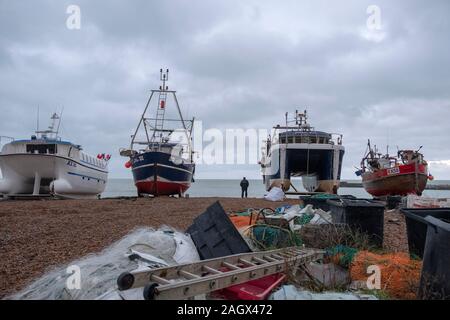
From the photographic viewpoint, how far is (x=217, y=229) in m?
4.57

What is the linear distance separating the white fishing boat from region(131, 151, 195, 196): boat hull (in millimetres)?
3741

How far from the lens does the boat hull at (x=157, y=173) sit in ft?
74.6

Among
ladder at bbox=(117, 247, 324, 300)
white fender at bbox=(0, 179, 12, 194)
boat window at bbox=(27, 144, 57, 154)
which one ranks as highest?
boat window at bbox=(27, 144, 57, 154)

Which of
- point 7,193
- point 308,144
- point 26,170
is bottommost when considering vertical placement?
point 7,193

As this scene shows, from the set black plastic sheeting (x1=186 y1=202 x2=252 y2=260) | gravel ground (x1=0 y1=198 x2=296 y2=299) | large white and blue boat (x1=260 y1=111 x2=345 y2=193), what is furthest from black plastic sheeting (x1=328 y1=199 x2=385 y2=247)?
large white and blue boat (x1=260 y1=111 x2=345 y2=193)

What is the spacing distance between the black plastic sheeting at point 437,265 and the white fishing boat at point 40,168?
1965 centimetres

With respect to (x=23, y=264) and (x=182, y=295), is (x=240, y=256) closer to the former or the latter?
(x=182, y=295)

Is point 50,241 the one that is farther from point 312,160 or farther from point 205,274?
point 312,160

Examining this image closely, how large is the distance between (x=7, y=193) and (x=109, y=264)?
65.2 feet

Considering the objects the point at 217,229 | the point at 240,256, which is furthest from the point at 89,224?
the point at 240,256

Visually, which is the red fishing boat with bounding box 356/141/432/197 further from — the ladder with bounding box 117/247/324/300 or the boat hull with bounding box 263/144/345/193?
the ladder with bounding box 117/247/324/300

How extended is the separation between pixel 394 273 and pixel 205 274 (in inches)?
79.2

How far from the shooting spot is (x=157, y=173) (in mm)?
22859

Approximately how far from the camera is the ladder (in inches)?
96.9
